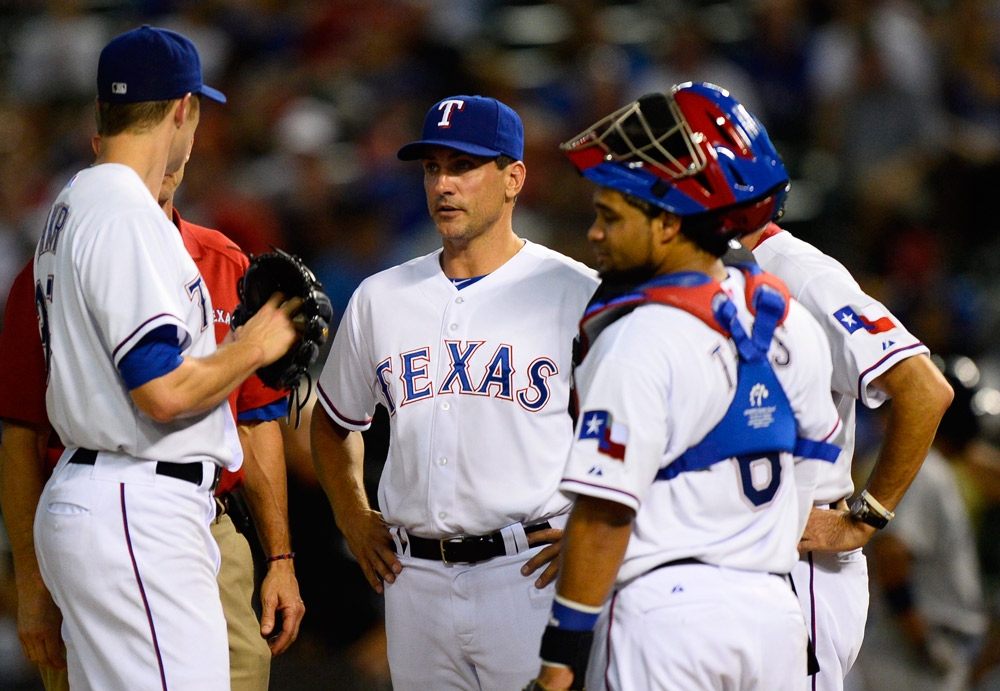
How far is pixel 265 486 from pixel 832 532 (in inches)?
70.1

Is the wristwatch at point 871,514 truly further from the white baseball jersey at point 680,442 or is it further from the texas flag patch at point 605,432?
the texas flag patch at point 605,432

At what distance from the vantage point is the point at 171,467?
3.11 m

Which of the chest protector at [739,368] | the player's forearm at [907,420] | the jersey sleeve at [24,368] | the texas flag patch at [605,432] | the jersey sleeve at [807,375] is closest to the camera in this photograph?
the texas flag patch at [605,432]

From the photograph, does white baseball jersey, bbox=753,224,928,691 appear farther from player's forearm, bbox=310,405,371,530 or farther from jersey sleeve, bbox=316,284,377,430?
player's forearm, bbox=310,405,371,530

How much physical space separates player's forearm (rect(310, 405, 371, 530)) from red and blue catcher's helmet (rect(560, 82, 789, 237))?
1520mm

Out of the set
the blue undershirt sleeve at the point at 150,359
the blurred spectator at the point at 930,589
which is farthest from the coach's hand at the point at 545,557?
the blurred spectator at the point at 930,589

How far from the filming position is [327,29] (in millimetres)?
10242

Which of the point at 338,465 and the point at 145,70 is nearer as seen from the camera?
the point at 145,70

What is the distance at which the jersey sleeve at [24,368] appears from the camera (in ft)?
10.9

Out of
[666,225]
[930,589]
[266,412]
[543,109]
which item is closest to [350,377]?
[266,412]

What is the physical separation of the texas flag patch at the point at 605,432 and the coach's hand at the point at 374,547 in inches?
53.0

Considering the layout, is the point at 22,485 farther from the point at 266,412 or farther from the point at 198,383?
the point at 266,412

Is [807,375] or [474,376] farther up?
[807,375]

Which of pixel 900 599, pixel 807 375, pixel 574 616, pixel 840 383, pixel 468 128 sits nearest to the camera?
pixel 574 616
